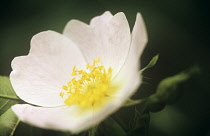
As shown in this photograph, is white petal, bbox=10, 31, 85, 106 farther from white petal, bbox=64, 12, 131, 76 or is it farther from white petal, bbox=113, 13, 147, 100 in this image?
white petal, bbox=113, 13, 147, 100

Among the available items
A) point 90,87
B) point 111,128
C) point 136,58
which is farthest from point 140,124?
point 90,87

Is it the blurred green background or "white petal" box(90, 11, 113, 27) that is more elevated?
"white petal" box(90, 11, 113, 27)

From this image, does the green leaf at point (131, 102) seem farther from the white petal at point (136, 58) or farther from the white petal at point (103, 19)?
the white petal at point (103, 19)

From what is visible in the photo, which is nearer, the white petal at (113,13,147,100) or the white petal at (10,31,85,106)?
the white petal at (113,13,147,100)

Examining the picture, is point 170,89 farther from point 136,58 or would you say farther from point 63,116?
point 63,116

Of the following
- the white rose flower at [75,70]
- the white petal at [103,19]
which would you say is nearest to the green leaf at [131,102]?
the white rose flower at [75,70]

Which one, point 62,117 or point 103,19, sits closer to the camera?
point 62,117

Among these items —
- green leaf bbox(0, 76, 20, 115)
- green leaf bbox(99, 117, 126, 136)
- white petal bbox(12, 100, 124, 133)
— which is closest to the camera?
white petal bbox(12, 100, 124, 133)

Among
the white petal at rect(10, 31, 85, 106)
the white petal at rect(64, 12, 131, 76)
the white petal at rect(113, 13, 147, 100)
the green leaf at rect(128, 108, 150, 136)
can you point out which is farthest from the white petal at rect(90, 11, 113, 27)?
the green leaf at rect(128, 108, 150, 136)
